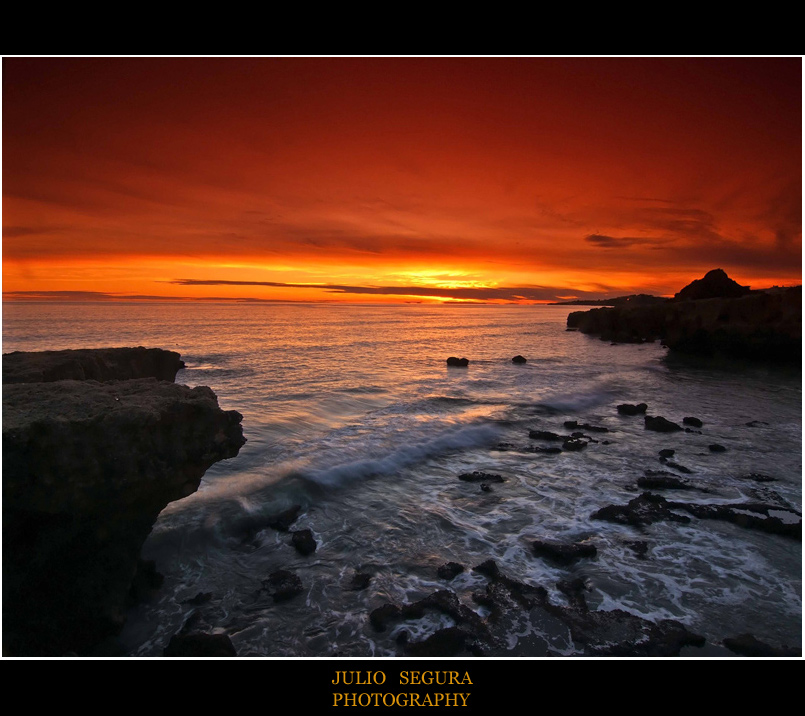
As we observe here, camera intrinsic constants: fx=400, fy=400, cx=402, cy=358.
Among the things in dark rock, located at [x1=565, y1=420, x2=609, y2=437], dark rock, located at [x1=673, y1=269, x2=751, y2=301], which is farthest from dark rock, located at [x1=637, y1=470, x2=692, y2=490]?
dark rock, located at [x1=673, y1=269, x2=751, y2=301]

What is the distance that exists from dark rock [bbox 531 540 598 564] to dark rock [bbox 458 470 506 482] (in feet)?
11.1

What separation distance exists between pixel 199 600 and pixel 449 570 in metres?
4.16

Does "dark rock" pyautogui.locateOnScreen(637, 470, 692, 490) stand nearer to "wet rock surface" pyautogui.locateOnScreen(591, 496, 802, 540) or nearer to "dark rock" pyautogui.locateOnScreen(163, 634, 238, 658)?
"wet rock surface" pyautogui.locateOnScreen(591, 496, 802, 540)

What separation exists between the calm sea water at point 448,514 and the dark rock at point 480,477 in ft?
1.18

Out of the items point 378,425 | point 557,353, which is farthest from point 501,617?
point 557,353

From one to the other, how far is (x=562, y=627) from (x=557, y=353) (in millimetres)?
37926

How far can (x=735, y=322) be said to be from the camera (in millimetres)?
32219

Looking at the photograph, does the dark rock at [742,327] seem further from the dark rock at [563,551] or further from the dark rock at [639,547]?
the dark rock at [563,551]

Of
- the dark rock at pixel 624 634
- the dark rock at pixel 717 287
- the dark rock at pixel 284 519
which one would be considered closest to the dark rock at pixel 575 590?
the dark rock at pixel 624 634

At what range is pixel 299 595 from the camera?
6.62 meters

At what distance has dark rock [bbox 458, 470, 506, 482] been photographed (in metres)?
11.2

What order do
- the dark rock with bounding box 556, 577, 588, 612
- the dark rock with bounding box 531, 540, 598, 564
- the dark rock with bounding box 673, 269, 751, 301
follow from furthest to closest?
the dark rock with bounding box 673, 269, 751, 301
the dark rock with bounding box 531, 540, 598, 564
the dark rock with bounding box 556, 577, 588, 612

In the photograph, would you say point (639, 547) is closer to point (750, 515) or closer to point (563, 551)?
point (563, 551)

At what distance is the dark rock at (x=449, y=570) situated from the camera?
23.1 ft
